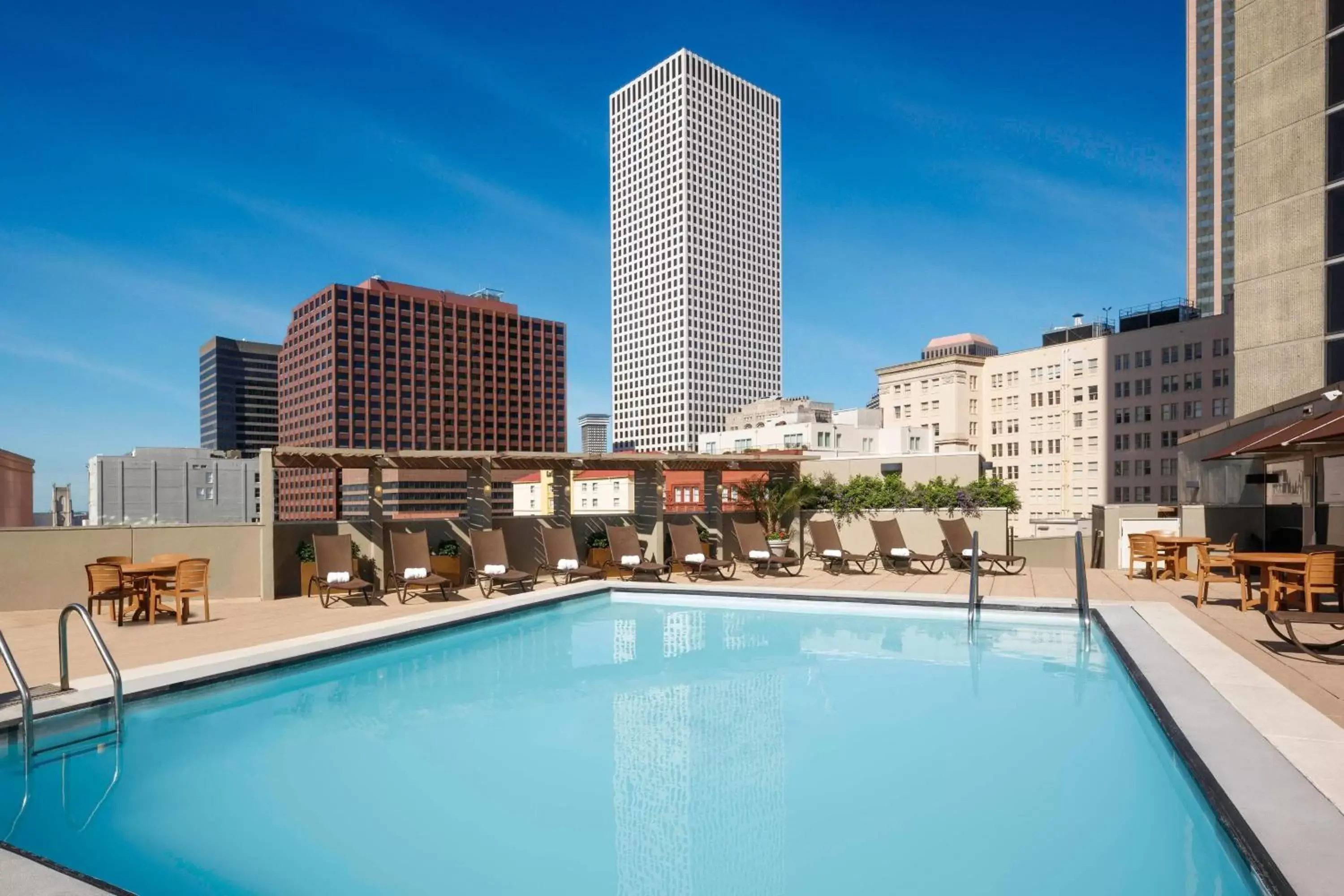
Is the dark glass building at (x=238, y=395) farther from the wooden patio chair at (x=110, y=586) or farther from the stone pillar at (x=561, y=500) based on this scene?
the wooden patio chair at (x=110, y=586)

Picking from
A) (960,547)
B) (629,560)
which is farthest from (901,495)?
(629,560)

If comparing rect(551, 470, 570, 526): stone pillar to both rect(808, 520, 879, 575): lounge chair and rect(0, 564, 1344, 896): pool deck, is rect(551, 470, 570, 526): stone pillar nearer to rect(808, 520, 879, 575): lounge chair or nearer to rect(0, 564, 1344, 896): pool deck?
rect(0, 564, 1344, 896): pool deck

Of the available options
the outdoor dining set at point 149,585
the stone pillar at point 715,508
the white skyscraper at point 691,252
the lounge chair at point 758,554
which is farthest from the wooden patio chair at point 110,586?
the white skyscraper at point 691,252

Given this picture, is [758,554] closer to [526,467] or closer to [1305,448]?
[526,467]

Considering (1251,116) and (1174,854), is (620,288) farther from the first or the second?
(1174,854)

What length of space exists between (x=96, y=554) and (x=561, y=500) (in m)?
6.79

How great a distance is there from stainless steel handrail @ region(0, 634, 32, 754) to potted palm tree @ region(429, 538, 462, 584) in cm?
678

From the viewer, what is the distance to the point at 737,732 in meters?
6.01

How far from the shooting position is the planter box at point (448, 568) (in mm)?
12039

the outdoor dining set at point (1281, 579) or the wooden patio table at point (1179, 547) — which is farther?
the wooden patio table at point (1179, 547)

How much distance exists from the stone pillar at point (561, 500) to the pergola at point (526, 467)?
0.05 ft

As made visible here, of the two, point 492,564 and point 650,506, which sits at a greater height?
point 650,506

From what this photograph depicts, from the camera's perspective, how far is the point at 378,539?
11461 millimetres

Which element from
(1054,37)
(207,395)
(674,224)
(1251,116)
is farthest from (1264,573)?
(207,395)
